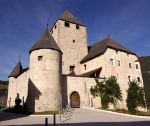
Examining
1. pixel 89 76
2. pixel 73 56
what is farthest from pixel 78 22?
pixel 89 76

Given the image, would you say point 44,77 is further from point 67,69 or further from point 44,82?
point 67,69

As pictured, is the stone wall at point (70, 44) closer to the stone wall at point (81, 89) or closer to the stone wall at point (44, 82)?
the stone wall at point (81, 89)

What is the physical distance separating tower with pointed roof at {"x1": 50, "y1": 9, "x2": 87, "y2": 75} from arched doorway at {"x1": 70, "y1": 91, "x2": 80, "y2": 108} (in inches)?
266

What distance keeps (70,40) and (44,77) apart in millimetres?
14069

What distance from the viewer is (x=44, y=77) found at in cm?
2016

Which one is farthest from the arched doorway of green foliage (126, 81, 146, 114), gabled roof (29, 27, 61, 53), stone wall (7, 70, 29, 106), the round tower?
stone wall (7, 70, 29, 106)

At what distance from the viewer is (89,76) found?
83.9ft

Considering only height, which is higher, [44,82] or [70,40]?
[70,40]

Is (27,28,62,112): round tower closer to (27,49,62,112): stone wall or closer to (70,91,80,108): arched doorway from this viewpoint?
(27,49,62,112): stone wall

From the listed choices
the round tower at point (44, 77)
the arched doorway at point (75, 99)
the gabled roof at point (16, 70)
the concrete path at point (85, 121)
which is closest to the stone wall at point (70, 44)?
the arched doorway at point (75, 99)

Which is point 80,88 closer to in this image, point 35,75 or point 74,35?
point 35,75

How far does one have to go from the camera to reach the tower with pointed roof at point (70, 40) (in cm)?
3086

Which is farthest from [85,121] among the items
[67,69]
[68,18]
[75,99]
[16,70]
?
[16,70]

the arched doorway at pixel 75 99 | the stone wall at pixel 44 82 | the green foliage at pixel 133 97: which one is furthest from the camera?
the arched doorway at pixel 75 99
